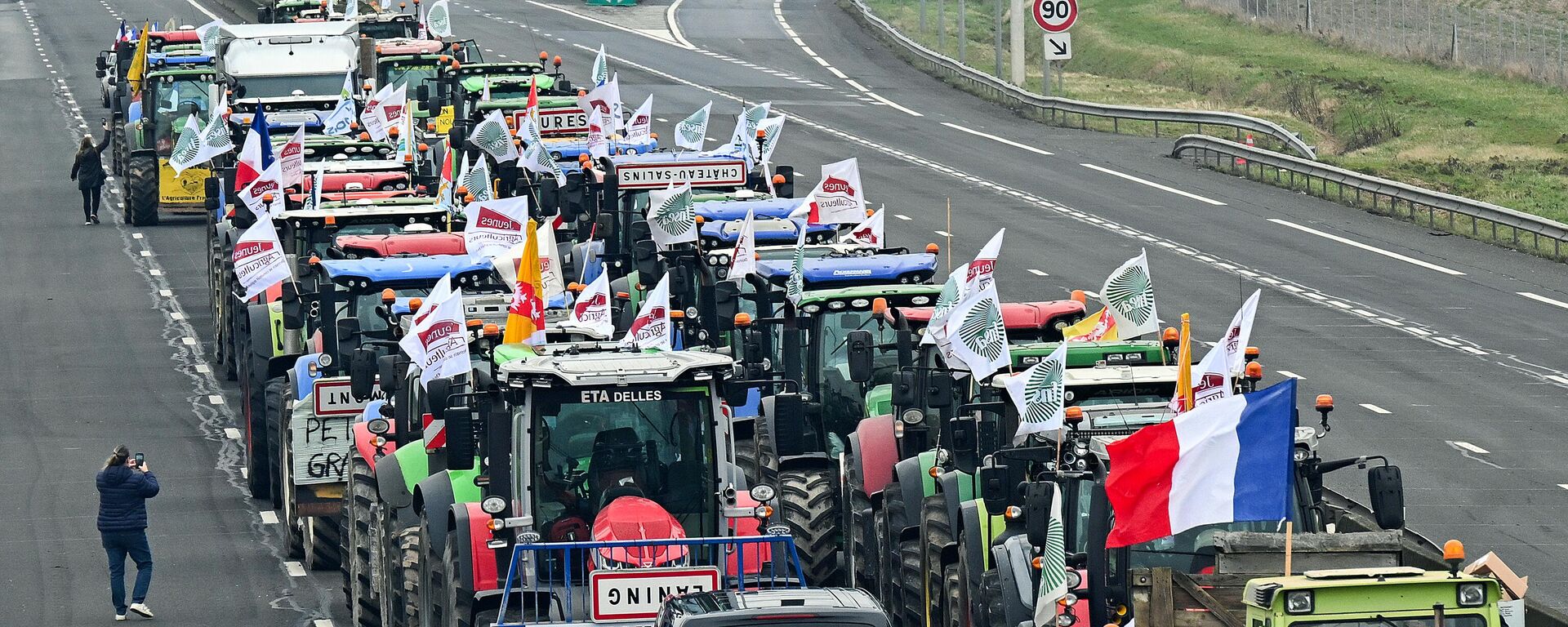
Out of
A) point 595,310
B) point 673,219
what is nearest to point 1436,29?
point 673,219

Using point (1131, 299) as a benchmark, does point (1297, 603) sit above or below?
above

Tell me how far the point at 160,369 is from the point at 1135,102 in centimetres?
3064

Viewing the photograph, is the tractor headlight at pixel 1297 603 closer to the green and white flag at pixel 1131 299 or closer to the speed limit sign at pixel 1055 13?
the green and white flag at pixel 1131 299

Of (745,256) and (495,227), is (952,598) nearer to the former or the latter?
(745,256)

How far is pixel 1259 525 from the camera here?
41.7 ft

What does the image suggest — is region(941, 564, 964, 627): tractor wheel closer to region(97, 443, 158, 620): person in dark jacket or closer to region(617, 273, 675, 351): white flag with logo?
region(617, 273, 675, 351): white flag with logo

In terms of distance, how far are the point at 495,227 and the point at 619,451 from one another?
8283 mm

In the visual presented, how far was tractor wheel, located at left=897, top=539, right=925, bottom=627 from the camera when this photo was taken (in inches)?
629

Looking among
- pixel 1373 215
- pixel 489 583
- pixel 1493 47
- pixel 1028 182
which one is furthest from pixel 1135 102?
pixel 489 583

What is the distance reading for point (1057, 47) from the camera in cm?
5078

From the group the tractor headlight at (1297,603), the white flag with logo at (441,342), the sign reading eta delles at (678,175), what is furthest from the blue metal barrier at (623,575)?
the sign reading eta delles at (678,175)

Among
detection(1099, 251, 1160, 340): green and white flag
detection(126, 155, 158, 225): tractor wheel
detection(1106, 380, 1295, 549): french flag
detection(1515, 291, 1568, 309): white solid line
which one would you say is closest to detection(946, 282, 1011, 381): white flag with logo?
detection(1099, 251, 1160, 340): green and white flag

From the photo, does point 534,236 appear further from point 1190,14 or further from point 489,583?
point 1190,14

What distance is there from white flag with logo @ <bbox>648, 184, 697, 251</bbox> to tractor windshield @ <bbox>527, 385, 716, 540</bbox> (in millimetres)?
9978
